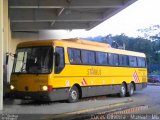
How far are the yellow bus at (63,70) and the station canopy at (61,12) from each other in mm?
5214

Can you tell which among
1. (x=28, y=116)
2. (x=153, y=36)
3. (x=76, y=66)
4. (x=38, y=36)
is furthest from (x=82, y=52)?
(x=153, y=36)

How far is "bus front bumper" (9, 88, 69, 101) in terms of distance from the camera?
59.4 ft

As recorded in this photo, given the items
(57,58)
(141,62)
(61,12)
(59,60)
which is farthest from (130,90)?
(61,12)

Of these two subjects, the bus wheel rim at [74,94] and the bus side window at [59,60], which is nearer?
the bus side window at [59,60]

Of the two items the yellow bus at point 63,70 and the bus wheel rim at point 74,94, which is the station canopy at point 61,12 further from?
the bus wheel rim at point 74,94

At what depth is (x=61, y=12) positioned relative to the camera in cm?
3306

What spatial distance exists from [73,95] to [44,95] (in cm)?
226

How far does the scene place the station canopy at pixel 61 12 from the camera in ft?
92.7

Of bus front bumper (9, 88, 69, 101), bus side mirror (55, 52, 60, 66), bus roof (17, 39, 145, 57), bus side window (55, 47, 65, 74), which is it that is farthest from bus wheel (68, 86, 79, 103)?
bus roof (17, 39, 145, 57)

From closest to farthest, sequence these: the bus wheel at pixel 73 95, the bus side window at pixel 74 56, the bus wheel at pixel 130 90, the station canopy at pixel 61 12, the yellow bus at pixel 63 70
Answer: the yellow bus at pixel 63 70
the bus wheel at pixel 73 95
the bus side window at pixel 74 56
the bus wheel at pixel 130 90
the station canopy at pixel 61 12

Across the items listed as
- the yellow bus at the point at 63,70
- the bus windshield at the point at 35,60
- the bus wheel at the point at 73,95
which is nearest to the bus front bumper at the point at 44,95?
the yellow bus at the point at 63,70

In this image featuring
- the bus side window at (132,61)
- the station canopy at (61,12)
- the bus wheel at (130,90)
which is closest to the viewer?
the bus wheel at (130,90)

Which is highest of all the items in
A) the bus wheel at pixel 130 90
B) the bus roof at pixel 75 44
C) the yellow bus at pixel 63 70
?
the bus roof at pixel 75 44

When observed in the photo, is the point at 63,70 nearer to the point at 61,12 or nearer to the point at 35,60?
the point at 35,60
